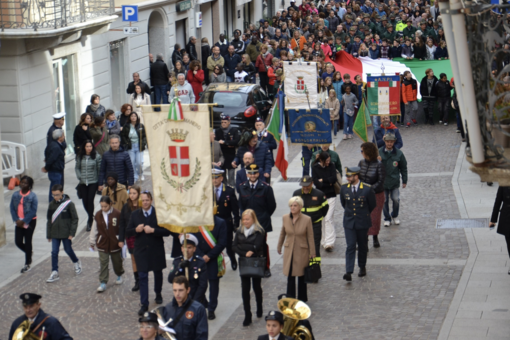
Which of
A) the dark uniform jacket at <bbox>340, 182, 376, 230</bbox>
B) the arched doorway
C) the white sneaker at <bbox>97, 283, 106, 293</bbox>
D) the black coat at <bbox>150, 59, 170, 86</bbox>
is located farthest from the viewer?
the arched doorway

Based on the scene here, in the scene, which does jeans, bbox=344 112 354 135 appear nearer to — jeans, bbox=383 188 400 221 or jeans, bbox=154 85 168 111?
jeans, bbox=154 85 168 111

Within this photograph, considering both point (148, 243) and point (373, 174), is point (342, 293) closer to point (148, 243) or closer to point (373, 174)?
point (373, 174)

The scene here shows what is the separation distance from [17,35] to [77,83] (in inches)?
194

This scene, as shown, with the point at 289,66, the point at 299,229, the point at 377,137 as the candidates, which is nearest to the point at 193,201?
the point at 299,229

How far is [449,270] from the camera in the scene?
1303 cm

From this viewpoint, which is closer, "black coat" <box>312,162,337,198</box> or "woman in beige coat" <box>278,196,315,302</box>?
"woman in beige coat" <box>278,196,315,302</box>

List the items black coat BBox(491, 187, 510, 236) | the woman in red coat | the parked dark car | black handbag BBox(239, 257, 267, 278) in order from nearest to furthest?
black handbag BBox(239, 257, 267, 278), black coat BBox(491, 187, 510, 236), the parked dark car, the woman in red coat

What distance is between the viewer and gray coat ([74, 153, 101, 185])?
15289 mm

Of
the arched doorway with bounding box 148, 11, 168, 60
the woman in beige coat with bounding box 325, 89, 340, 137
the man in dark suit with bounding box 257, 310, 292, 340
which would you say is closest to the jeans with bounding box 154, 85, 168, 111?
Answer: the arched doorway with bounding box 148, 11, 168, 60

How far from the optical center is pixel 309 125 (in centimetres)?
1650

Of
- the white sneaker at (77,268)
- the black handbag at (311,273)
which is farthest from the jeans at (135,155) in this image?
A: the black handbag at (311,273)

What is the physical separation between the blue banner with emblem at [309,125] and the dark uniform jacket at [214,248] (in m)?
5.34

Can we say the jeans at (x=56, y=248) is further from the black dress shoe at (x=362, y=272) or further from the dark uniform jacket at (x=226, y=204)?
the black dress shoe at (x=362, y=272)

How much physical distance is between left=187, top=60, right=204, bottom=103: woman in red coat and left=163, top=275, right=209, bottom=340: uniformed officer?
1901cm
